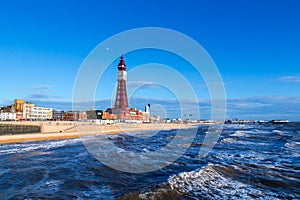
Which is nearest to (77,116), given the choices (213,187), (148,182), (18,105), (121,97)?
(121,97)

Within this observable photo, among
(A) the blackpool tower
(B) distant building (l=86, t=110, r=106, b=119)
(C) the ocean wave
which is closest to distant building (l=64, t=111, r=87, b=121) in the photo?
(B) distant building (l=86, t=110, r=106, b=119)

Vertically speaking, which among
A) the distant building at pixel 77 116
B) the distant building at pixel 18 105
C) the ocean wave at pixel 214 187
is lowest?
the ocean wave at pixel 214 187

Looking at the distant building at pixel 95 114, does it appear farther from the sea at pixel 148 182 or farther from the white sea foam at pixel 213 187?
the white sea foam at pixel 213 187

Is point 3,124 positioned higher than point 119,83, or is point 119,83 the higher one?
point 119,83

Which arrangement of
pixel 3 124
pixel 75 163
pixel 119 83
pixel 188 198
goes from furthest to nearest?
1. pixel 119 83
2. pixel 3 124
3. pixel 75 163
4. pixel 188 198

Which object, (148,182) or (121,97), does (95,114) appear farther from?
(148,182)

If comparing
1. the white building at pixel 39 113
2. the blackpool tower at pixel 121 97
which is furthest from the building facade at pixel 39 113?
the blackpool tower at pixel 121 97

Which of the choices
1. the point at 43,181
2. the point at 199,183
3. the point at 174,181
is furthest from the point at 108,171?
the point at 199,183

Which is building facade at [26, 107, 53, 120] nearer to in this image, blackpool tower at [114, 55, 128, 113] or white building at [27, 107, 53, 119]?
white building at [27, 107, 53, 119]

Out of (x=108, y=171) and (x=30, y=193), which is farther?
(x=108, y=171)

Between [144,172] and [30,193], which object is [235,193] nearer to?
[144,172]

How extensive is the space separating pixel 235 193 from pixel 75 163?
9522 mm

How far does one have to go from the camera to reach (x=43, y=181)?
9.50 m

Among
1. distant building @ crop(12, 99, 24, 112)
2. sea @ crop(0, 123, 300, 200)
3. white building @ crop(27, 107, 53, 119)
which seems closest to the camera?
sea @ crop(0, 123, 300, 200)
